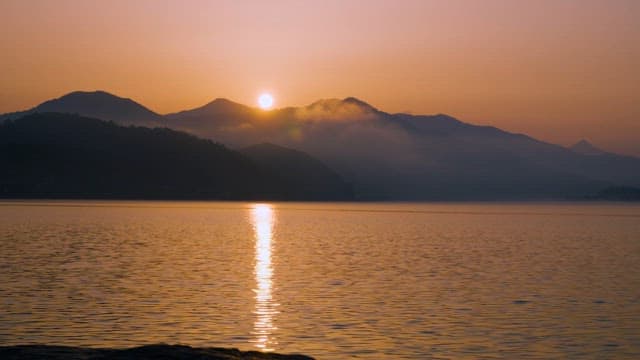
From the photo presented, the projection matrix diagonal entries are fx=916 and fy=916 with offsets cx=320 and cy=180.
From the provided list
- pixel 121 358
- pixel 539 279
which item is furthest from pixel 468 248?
pixel 121 358

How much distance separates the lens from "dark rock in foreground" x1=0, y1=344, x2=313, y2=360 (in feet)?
108

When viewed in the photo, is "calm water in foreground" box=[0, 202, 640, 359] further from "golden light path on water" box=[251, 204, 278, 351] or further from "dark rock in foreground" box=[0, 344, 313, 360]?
"dark rock in foreground" box=[0, 344, 313, 360]

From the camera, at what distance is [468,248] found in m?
126

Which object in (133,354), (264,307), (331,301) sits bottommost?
(264,307)

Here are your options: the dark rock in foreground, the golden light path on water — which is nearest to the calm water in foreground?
the golden light path on water

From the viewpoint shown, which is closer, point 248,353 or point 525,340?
point 248,353

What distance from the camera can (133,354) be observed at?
109 ft

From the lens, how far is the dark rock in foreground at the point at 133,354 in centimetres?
3278

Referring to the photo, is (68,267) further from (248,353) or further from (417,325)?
(248,353)

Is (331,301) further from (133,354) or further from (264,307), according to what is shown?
(133,354)

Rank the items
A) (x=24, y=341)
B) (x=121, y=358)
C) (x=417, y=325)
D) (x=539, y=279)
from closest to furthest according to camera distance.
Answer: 1. (x=121, y=358)
2. (x=24, y=341)
3. (x=417, y=325)
4. (x=539, y=279)

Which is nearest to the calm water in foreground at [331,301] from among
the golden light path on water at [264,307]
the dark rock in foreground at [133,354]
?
the golden light path on water at [264,307]

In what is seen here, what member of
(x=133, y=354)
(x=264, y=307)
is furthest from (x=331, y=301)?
(x=133, y=354)

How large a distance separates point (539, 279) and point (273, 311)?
104 feet
